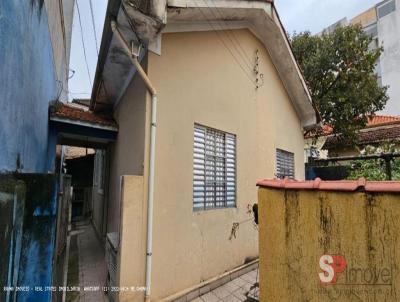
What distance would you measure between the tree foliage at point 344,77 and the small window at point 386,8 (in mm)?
21379

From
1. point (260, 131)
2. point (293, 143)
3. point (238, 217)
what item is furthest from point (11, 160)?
point (293, 143)

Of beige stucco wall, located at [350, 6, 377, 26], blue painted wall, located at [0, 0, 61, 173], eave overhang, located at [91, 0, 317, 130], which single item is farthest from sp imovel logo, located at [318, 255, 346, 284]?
beige stucco wall, located at [350, 6, 377, 26]

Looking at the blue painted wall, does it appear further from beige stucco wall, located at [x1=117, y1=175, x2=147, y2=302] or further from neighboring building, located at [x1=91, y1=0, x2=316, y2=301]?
beige stucco wall, located at [x1=117, y1=175, x2=147, y2=302]

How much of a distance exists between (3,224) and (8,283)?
2.26 ft

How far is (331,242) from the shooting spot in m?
2.69

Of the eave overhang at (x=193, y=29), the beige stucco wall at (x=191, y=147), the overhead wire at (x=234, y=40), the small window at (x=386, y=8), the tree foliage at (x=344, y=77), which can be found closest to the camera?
the eave overhang at (x=193, y=29)

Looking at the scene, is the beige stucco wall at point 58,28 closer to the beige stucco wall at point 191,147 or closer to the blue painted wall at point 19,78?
the blue painted wall at point 19,78

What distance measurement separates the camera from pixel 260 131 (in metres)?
7.89

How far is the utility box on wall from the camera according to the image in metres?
2.45

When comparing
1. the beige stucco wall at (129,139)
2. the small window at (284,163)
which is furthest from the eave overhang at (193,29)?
the small window at (284,163)

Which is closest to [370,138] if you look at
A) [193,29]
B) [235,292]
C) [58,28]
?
[235,292]

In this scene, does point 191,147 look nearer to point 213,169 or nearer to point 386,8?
point 213,169

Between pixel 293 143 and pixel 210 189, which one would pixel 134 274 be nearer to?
pixel 210 189

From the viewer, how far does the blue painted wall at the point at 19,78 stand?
2787 mm
